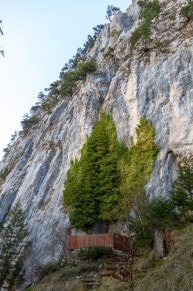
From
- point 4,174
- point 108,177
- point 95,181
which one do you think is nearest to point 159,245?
point 108,177

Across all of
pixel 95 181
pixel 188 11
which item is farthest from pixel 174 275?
pixel 188 11

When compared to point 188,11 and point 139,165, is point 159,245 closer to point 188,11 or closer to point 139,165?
point 139,165

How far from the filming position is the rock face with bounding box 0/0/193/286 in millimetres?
31125

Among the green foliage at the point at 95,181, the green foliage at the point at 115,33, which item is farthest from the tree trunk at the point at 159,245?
the green foliage at the point at 115,33

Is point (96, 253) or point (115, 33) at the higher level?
point (115, 33)

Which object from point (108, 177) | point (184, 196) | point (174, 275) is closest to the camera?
point (174, 275)

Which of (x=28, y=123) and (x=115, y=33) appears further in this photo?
(x=28, y=123)

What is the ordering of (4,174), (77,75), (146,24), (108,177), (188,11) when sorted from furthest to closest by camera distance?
(4,174) → (77,75) → (146,24) → (188,11) → (108,177)

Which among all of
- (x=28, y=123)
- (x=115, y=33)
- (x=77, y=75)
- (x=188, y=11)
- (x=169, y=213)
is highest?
(x=115, y=33)

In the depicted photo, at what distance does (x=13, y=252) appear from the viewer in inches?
1236

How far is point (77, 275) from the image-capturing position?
893 inches

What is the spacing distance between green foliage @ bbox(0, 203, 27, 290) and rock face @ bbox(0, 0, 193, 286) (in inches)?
50.7

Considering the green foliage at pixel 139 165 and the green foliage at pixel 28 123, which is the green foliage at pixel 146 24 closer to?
the green foliage at pixel 139 165

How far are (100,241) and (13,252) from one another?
9089 millimetres
